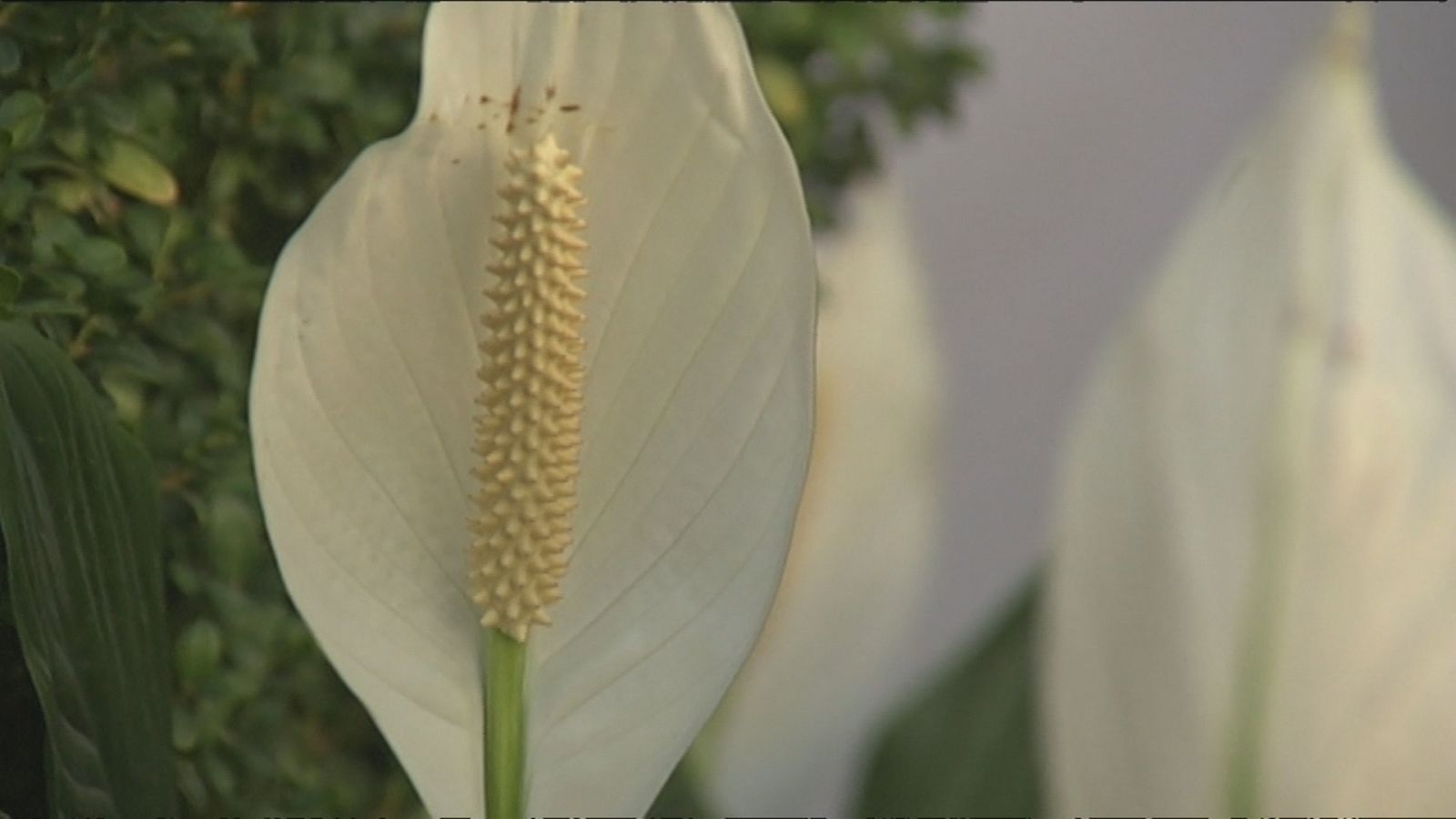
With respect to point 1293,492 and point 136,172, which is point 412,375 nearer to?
point 136,172

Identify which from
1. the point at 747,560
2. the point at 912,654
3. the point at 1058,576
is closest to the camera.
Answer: the point at 747,560

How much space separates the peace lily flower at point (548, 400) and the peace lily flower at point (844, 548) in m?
0.21

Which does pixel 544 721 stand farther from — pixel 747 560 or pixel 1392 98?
pixel 1392 98

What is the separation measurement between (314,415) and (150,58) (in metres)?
0.09

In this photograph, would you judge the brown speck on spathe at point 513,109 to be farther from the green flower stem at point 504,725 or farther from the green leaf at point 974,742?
the green leaf at point 974,742

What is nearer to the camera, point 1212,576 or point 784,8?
point 1212,576

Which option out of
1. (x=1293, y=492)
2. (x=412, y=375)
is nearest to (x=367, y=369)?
(x=412, y=375)

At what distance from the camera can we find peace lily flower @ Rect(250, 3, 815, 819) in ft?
0.85

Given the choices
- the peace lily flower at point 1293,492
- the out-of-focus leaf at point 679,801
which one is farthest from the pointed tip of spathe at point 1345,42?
the out-of-focus leaf at point 679,801

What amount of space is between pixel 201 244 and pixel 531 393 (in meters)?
0.09

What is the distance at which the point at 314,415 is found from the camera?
10.6 inches

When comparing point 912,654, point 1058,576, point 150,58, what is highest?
point 150,58

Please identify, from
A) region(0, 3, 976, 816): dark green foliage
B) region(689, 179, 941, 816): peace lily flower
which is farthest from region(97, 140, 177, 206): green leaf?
region(689, 179, 941, 816): peace lily flower

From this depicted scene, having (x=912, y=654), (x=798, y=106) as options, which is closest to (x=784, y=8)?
(x=798, y=106)
